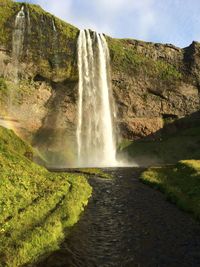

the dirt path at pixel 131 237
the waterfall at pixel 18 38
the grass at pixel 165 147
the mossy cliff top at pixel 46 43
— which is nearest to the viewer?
the dirt path at pixel 131 237

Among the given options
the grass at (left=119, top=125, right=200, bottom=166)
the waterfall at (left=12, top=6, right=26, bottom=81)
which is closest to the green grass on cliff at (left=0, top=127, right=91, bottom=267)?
the waterfall at (left=12, top=6, right=26, bottom=81)

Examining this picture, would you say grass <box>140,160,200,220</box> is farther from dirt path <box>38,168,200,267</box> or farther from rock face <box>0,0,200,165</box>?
rock face <box>0,0,200,165</box>

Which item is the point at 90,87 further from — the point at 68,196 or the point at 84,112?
the point at 68,196

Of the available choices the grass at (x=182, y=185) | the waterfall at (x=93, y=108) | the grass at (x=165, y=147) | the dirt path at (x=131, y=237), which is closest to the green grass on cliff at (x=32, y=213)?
the dirt path at (x=131, y=237)

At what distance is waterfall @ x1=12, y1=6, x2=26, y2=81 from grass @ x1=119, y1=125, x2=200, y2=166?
35371 mm

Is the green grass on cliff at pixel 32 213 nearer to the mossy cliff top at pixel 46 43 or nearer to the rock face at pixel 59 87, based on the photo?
the rock face at pixel 59 87

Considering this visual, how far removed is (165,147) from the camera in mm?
99938

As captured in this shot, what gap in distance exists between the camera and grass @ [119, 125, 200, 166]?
316 ft

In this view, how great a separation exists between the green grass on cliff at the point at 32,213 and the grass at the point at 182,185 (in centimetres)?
847

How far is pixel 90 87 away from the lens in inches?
3671

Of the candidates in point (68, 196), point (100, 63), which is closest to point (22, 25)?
point (100, 63)

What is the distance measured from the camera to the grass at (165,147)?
96.4m

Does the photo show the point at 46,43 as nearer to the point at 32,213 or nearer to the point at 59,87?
the point at 59,87

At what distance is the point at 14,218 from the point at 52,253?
11.8 ft
